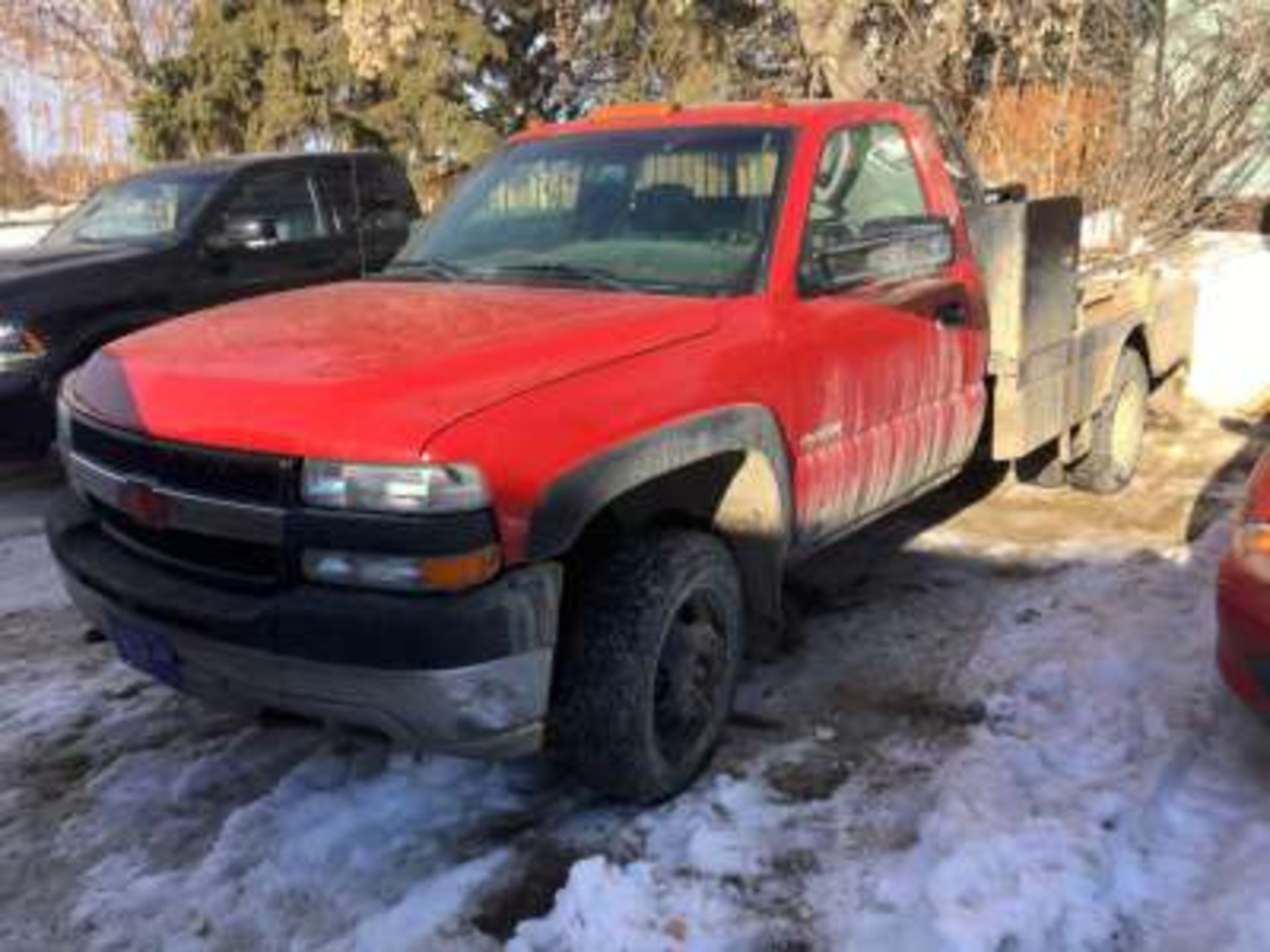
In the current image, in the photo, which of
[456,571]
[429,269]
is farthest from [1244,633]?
[429,269]

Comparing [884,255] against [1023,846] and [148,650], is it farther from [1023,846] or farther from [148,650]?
[148,650]

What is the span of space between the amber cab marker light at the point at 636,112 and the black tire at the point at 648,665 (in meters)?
1.78

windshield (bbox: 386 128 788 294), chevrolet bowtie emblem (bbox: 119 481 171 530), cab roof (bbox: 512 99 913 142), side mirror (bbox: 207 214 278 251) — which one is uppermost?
cab roof (bbox: 512 99 913 142)

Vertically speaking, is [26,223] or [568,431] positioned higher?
[568,431]

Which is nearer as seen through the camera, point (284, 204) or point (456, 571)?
point (456, 571)

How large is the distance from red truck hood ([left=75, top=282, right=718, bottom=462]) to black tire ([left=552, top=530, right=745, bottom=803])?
1.89 ft

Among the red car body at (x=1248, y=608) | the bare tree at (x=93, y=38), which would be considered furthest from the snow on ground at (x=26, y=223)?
the red car body at (x=1248, y=608)

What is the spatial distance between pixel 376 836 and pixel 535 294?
64.3 inches

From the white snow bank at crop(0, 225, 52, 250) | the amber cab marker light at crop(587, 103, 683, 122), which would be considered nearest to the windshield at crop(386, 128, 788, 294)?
the amber cab marker light at crop(587, 103, 683, 122)

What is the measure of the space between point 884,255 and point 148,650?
2632mm

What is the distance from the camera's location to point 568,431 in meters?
3.08

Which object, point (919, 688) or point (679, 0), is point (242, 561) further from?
point (679, 0)

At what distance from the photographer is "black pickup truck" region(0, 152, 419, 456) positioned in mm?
6965

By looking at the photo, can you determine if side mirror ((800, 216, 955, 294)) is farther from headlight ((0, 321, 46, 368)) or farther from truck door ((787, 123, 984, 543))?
headlight ((0, 321, 46, 368))
